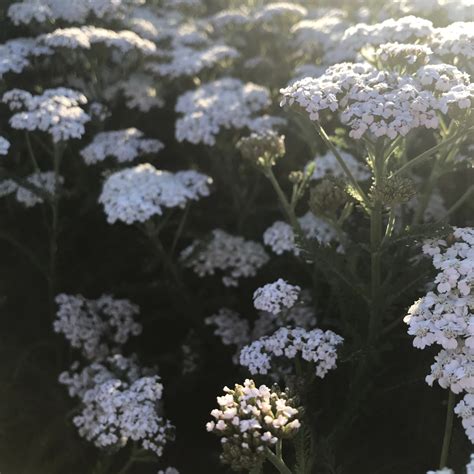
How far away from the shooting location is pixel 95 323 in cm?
421

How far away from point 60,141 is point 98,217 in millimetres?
984

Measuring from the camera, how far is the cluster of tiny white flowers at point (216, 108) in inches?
184

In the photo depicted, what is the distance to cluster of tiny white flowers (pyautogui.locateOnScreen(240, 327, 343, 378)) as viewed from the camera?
3.11 metres

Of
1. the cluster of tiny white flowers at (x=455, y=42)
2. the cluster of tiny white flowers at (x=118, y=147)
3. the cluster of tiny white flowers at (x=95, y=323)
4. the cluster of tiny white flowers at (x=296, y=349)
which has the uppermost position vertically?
the cluster of tiny white flowers at (x=455, y=42)

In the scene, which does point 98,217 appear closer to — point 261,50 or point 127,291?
point 127,291

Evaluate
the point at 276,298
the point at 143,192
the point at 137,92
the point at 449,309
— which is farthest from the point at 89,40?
the point at 449,309

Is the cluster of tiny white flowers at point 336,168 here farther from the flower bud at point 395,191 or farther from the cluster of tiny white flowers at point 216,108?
the flower bud at point 395,191

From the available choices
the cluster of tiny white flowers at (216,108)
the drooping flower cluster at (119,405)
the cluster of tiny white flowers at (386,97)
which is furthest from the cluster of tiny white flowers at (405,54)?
the drooping flower cluster at (119,405)

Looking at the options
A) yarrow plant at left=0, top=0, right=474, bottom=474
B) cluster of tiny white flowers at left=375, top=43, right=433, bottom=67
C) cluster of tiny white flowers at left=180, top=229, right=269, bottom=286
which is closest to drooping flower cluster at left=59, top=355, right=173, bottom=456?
yarrow plant at left=0, top=0, right=474, bottom=474

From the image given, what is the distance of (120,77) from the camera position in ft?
18.6

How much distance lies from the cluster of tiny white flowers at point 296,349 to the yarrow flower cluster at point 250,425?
57 cm

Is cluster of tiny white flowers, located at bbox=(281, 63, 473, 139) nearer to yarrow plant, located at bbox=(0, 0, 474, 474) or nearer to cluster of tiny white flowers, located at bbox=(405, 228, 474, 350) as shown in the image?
yarrow plant, located at bbox=(0, 0, 474, 474)

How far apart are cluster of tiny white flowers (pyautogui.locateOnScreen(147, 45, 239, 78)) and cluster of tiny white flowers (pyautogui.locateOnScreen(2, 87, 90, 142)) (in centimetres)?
127

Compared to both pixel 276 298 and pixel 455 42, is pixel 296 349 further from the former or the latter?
pixel 455 42
